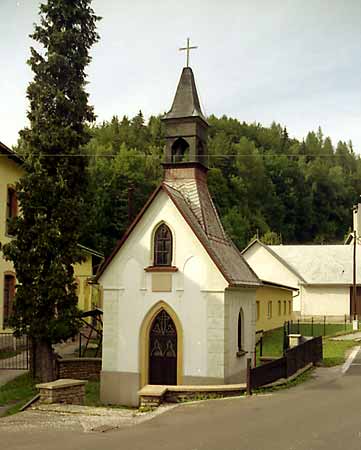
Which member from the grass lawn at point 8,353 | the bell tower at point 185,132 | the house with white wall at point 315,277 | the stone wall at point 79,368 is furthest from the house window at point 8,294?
the house with white wall at point 315,277

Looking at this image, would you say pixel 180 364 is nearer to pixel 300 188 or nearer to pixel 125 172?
pixel 125 172

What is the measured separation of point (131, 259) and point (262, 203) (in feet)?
256

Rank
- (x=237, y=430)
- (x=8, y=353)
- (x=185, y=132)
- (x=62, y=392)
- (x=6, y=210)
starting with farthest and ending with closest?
(x=6, y=210) < (x=8, y=353) < (x=185, y=132) < (x=62, y=392) < (x=237, y=430)

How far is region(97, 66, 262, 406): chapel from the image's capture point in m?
18.0

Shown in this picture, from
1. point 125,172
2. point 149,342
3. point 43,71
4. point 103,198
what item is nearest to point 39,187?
point 43,71

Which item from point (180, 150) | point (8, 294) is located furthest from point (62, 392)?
point (8, 294)

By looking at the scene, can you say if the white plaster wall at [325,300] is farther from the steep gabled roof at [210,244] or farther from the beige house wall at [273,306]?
the steep gabled roof at [210,244]

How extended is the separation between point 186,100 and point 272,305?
1985 cm

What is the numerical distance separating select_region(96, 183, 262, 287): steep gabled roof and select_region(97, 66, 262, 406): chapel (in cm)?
4

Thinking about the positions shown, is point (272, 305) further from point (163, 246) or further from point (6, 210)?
point (163, 246)

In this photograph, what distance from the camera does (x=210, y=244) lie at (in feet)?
60.8

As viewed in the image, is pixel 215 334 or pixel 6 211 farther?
pixel 6 211

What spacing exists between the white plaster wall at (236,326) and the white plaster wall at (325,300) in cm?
2745

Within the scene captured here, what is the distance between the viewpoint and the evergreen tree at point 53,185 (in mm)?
19938
